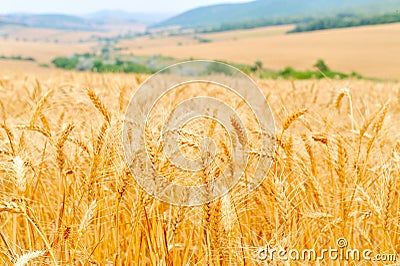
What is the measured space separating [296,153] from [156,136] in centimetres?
67

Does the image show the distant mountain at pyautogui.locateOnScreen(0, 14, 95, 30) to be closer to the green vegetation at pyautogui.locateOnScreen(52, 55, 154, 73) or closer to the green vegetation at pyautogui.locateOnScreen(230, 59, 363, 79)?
the green vegetation at pyautogui.locateOnScreen(52, 55, 154, 73)

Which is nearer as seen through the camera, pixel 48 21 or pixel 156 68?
pixel 156 68

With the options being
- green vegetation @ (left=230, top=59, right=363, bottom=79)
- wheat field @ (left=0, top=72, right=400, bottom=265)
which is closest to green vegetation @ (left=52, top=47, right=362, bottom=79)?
green vegetation @ (left=230, top=59, right=363, bottom=79)

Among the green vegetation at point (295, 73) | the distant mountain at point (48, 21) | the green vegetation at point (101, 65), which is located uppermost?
the distant mountain at point (48, 21)

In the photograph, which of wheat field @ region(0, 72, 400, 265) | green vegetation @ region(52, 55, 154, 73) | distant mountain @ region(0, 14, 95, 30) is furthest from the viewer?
distant mountain @ region(0, 14, 95, 30)

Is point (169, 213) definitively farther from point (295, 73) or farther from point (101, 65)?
point (101, 65)

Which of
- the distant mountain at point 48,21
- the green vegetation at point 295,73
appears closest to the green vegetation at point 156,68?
the green vegetation at point 295,73

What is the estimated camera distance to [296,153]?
1731mm

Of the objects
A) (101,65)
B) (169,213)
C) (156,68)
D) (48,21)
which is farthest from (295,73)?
(48,21)

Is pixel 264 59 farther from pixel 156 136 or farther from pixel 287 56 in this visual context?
pixel 156 136

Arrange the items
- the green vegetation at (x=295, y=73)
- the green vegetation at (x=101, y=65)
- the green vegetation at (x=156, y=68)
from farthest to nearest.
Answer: the green vegetation at (x=101, y=65), the green vegetation at (x=156, y=68), the green vegetation at (x=295, y=73)

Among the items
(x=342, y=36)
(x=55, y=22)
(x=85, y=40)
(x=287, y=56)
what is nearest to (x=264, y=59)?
(x=287, y=56)

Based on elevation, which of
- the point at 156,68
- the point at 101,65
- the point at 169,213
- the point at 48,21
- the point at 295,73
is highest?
the point at 48,21

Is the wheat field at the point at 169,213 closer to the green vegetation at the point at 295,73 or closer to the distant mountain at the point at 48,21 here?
the green vegetation at the point at 295,73
